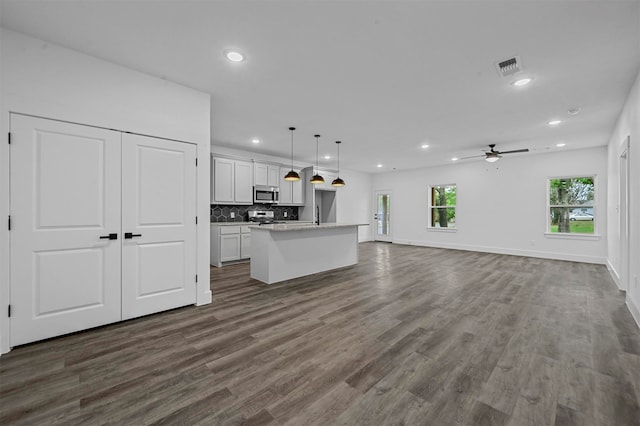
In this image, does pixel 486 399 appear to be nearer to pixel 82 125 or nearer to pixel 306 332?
pixel 306 332

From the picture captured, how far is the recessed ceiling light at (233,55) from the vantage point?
105 inches

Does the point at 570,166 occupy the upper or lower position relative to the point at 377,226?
upper

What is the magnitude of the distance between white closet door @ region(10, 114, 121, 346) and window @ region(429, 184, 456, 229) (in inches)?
346

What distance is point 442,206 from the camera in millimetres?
9039

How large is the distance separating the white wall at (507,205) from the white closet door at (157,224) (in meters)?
7.91

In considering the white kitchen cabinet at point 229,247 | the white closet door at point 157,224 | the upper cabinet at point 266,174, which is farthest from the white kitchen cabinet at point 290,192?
the white closet door at point 157,224

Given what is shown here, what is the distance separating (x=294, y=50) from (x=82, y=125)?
2248mm

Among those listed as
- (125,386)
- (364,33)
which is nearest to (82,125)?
(125,386)

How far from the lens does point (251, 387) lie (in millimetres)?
1853

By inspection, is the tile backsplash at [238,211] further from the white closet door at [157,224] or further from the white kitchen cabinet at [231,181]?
the white closet door at [157,224]

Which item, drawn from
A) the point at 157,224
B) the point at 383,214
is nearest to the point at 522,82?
the point at 157,224

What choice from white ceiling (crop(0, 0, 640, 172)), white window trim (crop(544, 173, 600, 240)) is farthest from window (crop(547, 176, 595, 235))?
white ceiling (crop(0, 0, 640, 172))

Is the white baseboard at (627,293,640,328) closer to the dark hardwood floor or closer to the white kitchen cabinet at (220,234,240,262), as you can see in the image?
the dark hardwood floor

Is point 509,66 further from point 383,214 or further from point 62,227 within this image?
point 383,214
